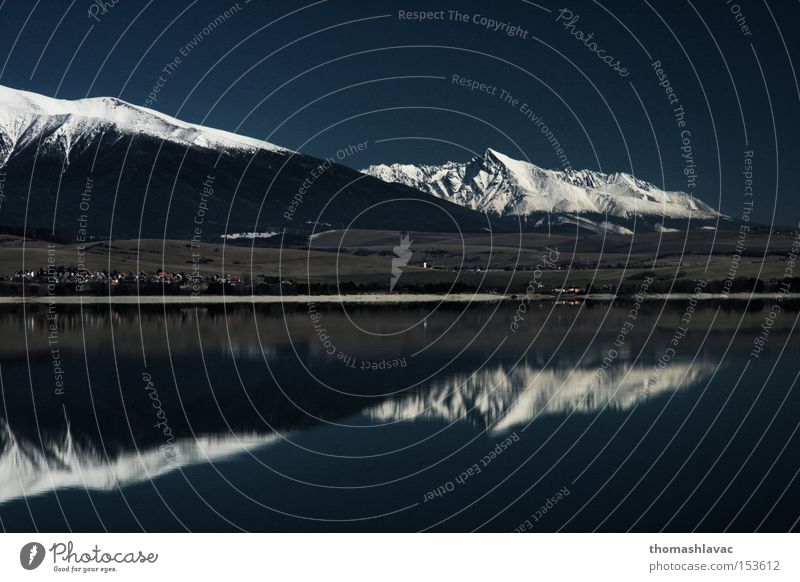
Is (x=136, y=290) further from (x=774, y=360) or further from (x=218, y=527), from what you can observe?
(x=218, y=527)

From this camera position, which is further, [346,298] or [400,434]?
[346,298]

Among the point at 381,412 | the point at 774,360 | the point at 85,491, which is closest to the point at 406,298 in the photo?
the point at 774,360

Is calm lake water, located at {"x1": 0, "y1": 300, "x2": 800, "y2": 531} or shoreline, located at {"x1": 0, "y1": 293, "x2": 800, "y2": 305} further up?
shoreline, located at {"x1": 0, "y1": 293, "x2": 800, "y2": 305}

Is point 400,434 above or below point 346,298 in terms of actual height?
below

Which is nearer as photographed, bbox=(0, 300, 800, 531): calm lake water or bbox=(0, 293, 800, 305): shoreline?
bbox=(0, 300, 800, 531): calm lake water
